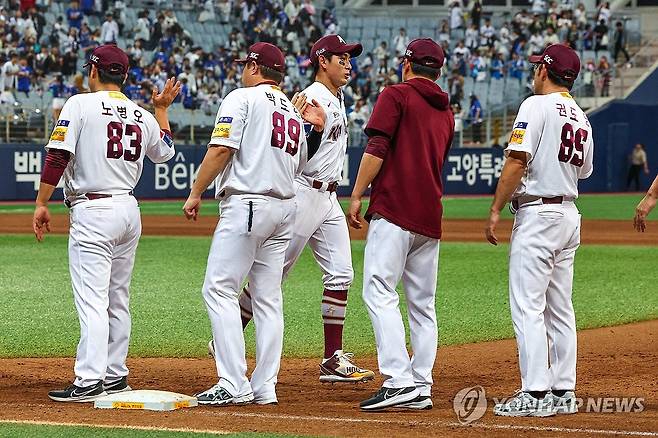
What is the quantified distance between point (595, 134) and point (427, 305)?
2979cm

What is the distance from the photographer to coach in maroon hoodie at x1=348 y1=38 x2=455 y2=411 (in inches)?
263

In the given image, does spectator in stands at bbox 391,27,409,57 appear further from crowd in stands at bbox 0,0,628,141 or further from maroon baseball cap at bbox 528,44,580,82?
maroon baseball cap at bbox 528,44,580,82

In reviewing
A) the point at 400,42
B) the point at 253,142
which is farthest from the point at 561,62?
the point at 400,42

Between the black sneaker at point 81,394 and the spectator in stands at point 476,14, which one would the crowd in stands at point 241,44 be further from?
the black sneaker at point 81,394

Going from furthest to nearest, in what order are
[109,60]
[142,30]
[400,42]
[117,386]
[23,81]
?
[400,42] < [142,30] < [23,81] < [117,386] < [109,60]

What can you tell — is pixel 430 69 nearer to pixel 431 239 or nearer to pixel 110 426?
pixel 431 239

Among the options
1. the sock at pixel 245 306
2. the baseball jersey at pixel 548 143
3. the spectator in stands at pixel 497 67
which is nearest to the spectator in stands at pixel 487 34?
the spectator in stands at pixel 497 67

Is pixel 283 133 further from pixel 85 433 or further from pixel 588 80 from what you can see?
pixel 588 80

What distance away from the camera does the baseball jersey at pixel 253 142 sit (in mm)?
6738

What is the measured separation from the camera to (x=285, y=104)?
6.96 meters

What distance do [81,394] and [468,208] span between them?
2201 cm

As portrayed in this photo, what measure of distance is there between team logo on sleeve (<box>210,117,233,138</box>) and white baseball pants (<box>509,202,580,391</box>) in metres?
1.68

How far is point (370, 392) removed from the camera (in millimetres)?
7531

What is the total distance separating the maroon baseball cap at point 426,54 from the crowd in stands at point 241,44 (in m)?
21.6
